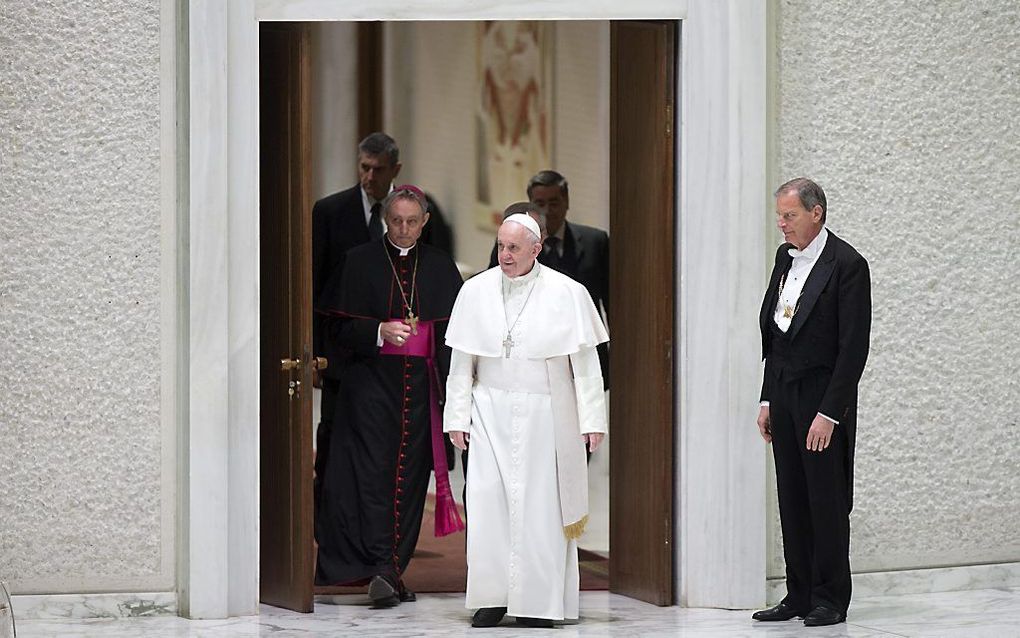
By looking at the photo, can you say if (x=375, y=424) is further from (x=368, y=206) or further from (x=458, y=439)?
(x=368, y=206)

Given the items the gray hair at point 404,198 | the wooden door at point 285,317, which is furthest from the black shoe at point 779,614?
the gray hair at point 404,198

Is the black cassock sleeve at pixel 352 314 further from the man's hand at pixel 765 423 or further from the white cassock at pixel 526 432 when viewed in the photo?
the man's hand at pixel 765 423

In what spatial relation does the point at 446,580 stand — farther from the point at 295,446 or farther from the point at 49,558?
the point at 49,558

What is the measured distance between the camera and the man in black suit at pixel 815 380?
6.61 metres

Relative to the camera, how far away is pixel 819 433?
657cm

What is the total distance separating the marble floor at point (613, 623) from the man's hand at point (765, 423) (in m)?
0.74

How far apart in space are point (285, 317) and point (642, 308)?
4.94 feet

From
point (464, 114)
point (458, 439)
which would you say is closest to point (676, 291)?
point (458, 439)

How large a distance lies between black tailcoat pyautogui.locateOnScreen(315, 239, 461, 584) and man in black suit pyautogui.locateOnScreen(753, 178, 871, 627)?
1594mm

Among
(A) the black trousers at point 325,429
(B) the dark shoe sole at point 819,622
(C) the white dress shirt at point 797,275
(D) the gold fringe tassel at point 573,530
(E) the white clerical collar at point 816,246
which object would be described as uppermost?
(E) the white clerical collar at point 816,246

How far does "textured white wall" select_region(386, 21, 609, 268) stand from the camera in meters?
11.8

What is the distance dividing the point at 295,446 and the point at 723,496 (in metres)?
1.75

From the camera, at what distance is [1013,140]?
299 inches

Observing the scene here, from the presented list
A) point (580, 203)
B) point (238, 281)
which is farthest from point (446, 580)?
point (580, 203)
